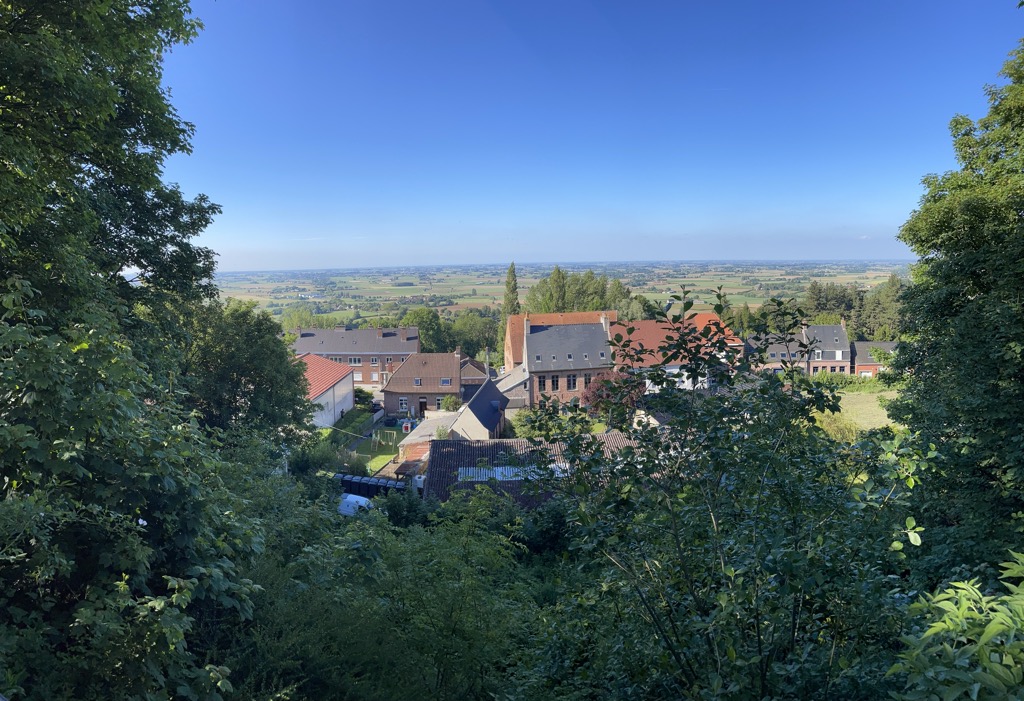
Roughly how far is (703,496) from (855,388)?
4390 centimetres

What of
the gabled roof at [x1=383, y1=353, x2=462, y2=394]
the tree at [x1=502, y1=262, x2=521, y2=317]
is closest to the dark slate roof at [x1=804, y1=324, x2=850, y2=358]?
the tree at [x1=502, y1=262, x2=521, y2=317]

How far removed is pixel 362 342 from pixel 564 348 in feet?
102

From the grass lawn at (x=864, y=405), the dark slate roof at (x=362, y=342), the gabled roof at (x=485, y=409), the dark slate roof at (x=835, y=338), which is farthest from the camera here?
the dark slate roof at (x=362, y=342)

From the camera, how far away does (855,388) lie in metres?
40.9

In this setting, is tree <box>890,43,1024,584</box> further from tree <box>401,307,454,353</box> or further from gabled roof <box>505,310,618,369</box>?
tree <box>401,307,454,353</box>

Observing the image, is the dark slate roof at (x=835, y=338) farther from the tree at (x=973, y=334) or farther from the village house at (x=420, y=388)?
the tree at (x=973, y=334)

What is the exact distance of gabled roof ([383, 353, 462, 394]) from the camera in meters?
47.9

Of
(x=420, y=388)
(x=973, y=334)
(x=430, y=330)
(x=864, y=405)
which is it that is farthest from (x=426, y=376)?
(x=973, y=334)

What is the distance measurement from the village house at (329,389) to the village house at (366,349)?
18401 millimetres

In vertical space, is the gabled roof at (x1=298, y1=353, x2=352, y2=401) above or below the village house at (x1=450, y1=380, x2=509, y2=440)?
above

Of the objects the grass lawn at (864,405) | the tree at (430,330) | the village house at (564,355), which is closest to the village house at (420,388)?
the village house at (564,355)

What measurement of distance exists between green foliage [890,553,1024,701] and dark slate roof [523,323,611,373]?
1657 inches

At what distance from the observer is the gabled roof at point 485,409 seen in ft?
107

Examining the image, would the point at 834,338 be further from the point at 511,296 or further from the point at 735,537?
the point at 735,537
